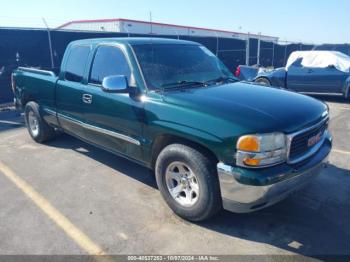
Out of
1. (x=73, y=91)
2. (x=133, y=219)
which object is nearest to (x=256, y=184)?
(x=133, y=219)

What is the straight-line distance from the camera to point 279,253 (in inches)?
122

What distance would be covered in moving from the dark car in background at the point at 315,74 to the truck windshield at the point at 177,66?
6.50m

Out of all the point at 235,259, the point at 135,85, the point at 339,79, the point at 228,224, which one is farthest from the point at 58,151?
the point at 339,79

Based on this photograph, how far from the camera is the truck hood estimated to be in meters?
3.09

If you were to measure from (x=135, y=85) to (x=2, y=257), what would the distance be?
7.08ft

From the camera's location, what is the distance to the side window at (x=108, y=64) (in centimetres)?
416

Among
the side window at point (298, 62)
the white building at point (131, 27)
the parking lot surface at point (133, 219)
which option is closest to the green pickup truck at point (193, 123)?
the parking lot surface at point (133, 219)

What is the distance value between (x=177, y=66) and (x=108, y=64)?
0.91 metres

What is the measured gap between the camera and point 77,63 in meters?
5.03

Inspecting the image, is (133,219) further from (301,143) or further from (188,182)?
(301,143)

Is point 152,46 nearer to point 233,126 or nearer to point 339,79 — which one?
point 233,126

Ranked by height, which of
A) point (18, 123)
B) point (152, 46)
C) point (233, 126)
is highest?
point (152, 46)

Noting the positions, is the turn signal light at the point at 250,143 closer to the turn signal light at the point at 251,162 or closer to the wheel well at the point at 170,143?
→ the turn signal light at the point at 251,162

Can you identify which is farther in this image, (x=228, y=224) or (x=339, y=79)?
(x=339, y=79)
